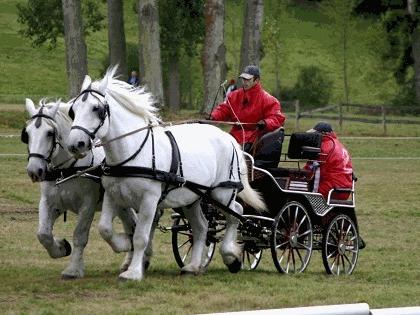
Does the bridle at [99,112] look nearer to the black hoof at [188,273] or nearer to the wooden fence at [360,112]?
the black hoof at [188,273]

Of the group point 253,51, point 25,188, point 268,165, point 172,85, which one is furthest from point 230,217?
point 172,85

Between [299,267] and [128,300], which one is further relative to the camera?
[299,267]

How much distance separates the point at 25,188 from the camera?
25.2 meters

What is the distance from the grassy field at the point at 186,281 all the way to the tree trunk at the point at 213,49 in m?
17.8

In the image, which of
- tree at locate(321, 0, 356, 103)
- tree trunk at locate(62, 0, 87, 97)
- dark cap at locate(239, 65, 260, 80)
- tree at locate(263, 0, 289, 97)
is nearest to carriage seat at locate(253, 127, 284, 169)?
dark cap at locate(239, 65, 260, 80)

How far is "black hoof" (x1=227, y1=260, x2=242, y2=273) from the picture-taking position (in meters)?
14.0

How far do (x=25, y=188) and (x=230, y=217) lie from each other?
1164 centimetres

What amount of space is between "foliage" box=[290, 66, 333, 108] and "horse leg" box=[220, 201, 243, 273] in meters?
51.8

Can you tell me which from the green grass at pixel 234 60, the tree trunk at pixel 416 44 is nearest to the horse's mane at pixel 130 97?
the tree trunk at pixel 416 44

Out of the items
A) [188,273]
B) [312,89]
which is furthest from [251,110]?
[312,89]

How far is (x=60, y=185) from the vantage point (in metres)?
13.2

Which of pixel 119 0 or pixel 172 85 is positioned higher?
pixel 119 0

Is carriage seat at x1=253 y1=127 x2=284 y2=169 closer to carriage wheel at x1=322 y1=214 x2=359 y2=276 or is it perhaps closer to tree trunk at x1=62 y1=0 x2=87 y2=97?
carriage wheel at x1=322 y1=214 x2=359 y2=276

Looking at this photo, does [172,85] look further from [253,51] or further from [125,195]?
[125,195]
